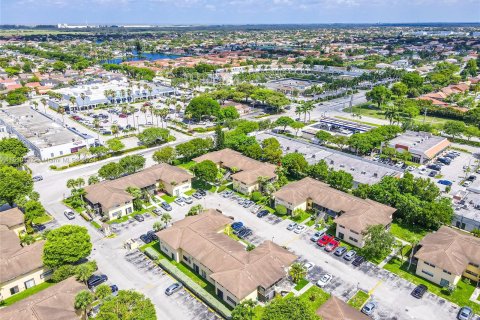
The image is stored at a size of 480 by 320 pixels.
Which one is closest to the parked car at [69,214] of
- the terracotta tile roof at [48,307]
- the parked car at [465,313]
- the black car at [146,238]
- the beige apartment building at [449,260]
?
the black car at [146,238]

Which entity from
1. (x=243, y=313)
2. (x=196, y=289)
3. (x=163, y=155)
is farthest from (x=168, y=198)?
(x=243, y=313)

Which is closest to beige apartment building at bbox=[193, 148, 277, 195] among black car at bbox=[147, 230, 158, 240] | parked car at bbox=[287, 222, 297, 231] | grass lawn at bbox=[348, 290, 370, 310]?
parked car at bbox=[287, 222, 297, 231]

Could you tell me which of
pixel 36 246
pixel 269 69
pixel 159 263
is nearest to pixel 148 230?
pixel 159 263

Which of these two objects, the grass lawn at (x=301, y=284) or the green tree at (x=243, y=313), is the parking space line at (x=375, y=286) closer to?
the grass lawn at (x=301, y=284)

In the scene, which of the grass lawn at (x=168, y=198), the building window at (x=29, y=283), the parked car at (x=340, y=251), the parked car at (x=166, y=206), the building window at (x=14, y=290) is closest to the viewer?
the building window at (x=14, y=290)

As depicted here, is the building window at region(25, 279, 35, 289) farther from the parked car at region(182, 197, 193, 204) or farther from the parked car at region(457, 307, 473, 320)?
the parked car at region(457, 307, 473, 320)

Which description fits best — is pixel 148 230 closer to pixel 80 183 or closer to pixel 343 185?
pixel 80 183
